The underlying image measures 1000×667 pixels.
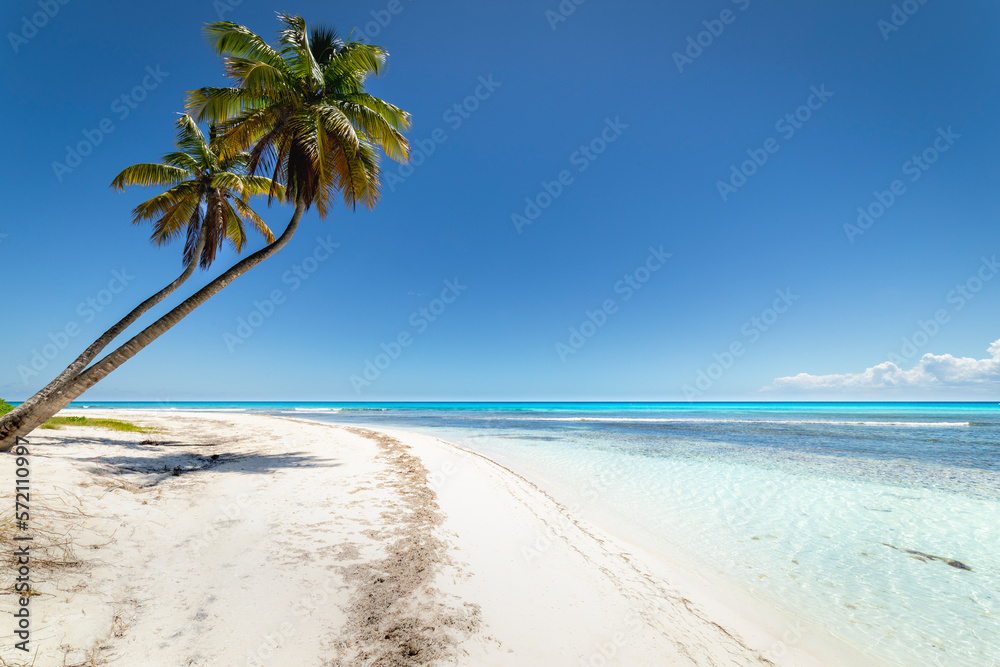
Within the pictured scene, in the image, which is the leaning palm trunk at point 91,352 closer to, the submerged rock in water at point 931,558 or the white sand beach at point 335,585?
the white sand beach at point 335,585

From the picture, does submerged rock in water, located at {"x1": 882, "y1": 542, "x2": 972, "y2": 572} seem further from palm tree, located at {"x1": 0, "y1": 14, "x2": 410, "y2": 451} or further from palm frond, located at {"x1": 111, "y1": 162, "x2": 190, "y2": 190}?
palm frond, located at {"x1": 111, "y1": 162, "x2": 190, "y2": 190}

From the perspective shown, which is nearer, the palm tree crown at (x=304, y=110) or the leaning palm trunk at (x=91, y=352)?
the leaning palm trunk at (x=91, y=352)

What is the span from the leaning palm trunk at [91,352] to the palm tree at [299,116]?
3.77 feet

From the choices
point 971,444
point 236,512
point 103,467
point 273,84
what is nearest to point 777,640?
point 236,512

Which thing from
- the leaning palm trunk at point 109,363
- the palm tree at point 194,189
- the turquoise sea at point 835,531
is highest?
the palm tree at point 194,189

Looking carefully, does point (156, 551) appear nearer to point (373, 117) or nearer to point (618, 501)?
point (618, 501)

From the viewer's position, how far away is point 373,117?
33.8 ft

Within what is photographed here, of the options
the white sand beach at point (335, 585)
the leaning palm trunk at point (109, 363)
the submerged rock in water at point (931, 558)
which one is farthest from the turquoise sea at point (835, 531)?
the leaning palm trunk at point (109, 363)

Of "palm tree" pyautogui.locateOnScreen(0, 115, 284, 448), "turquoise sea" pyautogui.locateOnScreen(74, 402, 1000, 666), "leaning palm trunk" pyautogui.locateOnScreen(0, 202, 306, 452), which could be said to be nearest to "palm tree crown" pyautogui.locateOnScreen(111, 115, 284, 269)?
"palm tree" pyautogui.locateOnScreen(0, 115, 284, 448)

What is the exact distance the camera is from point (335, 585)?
3584 millimetres

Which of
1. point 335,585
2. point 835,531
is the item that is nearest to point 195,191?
point 335,585

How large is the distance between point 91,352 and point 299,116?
7.63m

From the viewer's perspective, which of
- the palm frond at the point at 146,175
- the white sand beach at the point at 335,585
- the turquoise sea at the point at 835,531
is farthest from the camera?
the palm frond at the point at 146,175

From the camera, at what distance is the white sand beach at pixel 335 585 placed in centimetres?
275
